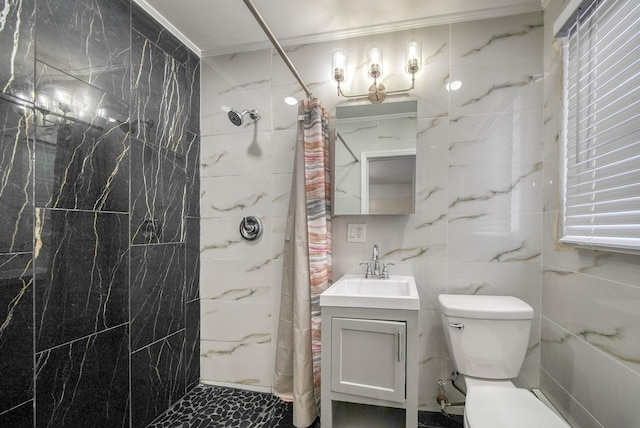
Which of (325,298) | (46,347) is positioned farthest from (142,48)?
(325,298)

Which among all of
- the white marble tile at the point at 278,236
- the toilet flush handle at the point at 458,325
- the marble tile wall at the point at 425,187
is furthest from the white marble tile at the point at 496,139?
the white marble tile at the point at 278,236

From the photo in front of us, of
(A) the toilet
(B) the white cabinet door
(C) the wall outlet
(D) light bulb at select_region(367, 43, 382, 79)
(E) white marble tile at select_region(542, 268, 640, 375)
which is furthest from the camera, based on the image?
(C) the wall outlet

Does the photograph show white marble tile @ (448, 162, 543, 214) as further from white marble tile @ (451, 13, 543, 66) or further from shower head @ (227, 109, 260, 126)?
shower head @ (227, 109, 260, 126)

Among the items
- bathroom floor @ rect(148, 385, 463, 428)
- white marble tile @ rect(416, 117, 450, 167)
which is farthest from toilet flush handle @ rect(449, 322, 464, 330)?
white marble tile @ rect(416, 117, 450, 167)

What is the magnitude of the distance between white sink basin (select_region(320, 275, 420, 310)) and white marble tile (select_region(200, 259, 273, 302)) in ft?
1.95

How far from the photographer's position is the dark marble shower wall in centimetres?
108

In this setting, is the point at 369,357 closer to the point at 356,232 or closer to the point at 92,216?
the point at 356,232

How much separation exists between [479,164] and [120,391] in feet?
7.60

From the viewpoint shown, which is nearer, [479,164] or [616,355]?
[616,355]

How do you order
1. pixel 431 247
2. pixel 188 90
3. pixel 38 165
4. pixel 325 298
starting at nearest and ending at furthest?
pixel 38 165 < pixel 325 298 < pixel 431 247 < pixel 188 90

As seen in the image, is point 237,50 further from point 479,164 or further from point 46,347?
point 46,347

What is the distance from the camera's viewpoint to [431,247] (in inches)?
70.8

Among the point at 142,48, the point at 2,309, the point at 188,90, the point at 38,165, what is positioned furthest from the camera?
the point at 188,90

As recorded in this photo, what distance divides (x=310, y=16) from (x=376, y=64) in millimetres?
499
